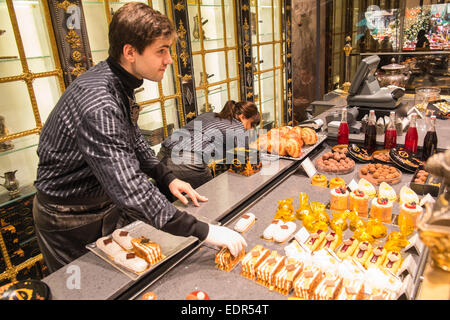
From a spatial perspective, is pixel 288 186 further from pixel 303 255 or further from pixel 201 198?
pixel 303 255

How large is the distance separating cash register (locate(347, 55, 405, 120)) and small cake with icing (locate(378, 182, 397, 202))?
118 cm

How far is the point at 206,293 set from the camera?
4.15ft

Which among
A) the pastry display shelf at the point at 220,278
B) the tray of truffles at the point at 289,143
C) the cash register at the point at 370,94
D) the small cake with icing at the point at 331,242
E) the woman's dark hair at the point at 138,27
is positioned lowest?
the pastry display shelf at the point at 220,278

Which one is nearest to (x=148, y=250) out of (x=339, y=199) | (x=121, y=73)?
(x=121, y=73)

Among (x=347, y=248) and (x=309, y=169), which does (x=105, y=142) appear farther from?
(x=309, y=169)

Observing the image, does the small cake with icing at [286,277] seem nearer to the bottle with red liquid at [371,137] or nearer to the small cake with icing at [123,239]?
the small cake with icing at [123,239]

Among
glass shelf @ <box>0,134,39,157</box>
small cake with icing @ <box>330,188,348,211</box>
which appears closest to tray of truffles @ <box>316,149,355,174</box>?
small cake with icing @ <box>330,188,348,211</box>

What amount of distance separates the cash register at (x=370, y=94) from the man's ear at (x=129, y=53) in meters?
2.11

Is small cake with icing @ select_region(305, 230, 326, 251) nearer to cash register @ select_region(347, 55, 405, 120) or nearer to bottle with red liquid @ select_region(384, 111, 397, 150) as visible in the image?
bottle with red liquid @ select_region(384, 111, 397, 150)

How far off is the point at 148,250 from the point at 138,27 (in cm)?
86

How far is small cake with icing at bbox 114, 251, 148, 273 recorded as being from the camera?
4.36ft

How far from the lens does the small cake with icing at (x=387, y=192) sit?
1.85 metres

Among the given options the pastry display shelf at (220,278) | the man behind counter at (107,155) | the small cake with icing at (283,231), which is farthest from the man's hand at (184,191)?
the small cake with icing at (283,231)
